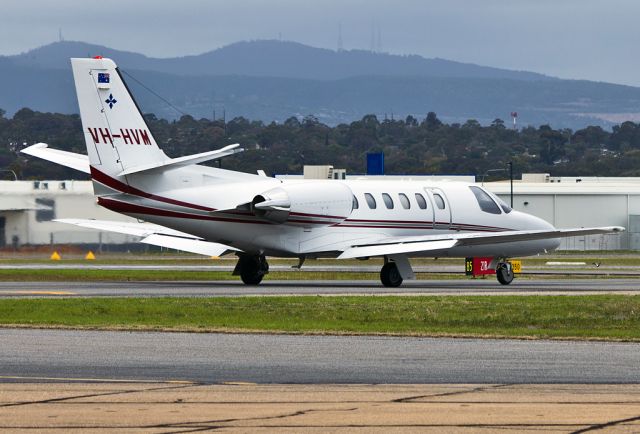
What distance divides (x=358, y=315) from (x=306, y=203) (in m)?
14.1

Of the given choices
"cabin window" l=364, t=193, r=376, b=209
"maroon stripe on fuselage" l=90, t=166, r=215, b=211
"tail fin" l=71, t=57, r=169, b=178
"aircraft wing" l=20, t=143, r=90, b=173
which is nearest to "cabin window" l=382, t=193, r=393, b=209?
"cabin window" l=364, t=193, r=376, b=209

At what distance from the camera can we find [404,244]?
46.1 metres

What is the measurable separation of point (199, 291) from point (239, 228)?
3302 mm

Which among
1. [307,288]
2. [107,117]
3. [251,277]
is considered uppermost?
[107,117]

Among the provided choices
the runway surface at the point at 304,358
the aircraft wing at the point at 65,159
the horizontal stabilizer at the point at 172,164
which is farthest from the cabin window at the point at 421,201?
the runway surface at the point at 304,358

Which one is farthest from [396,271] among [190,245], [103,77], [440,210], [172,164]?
[103,77]

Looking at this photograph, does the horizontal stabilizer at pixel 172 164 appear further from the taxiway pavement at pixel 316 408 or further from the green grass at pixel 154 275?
the taxiway pavement at pixel 316 408

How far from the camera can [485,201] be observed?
5075 centimetres

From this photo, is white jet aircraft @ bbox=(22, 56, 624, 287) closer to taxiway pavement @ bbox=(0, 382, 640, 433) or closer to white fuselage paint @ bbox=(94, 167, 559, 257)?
white fuselage paint @ bbox=(94, 167, 559, 257)

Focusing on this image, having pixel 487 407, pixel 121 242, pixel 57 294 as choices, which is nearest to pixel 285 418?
pixel 487 407

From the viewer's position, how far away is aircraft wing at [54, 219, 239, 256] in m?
47.0

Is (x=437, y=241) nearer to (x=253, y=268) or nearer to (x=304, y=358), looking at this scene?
(x=253, y=268)

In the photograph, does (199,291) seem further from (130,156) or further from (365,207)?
(365,207)

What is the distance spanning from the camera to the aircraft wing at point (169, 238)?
4703 cm
